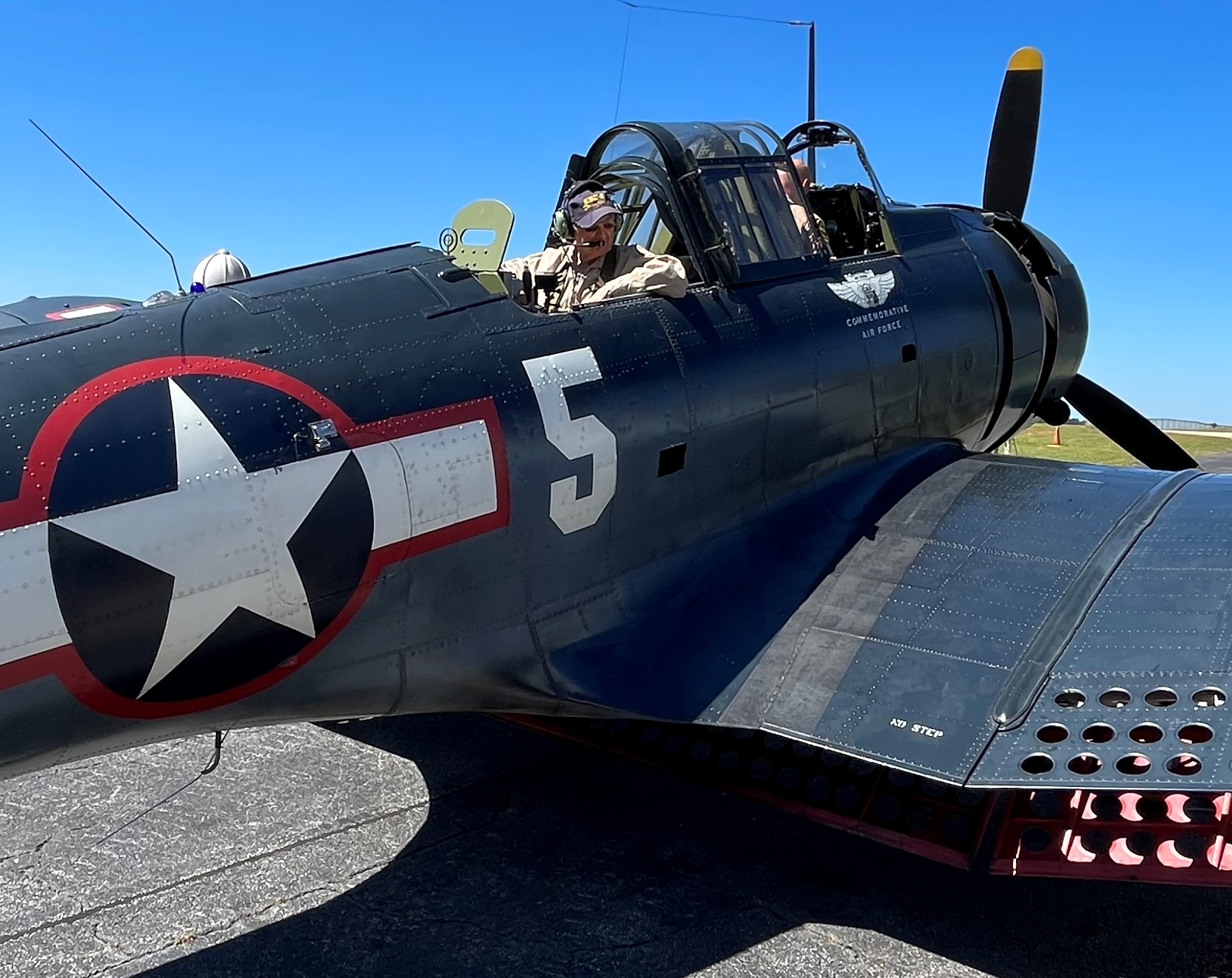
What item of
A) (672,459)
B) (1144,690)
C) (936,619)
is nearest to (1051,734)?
(1144,690)

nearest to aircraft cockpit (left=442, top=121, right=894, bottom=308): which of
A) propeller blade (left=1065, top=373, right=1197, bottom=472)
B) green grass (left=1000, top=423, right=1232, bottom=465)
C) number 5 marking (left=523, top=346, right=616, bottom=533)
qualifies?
number 5 marking (left=523, top=346, right=616, bottom=533)

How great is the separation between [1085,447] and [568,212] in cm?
2033

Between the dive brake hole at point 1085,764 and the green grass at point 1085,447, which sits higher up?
the dive brake hole at point 1085,764

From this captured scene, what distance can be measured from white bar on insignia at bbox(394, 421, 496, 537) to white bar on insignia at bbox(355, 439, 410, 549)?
3 centimetres

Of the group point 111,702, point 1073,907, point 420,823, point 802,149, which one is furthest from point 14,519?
point 802,149

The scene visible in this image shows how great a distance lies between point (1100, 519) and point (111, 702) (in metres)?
3.97

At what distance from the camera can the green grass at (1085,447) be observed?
19203mm

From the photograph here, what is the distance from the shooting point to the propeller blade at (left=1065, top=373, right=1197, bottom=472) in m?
7.51

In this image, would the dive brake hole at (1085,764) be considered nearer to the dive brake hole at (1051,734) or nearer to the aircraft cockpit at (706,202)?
the dive brake hole at (1051,734)

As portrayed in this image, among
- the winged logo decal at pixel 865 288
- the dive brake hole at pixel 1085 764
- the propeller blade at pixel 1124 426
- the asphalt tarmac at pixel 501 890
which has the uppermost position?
the winged logo decal at pixel 865 288

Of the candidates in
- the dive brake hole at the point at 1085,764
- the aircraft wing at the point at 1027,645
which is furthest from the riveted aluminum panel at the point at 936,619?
the dive brake hole at the point at 1085,764

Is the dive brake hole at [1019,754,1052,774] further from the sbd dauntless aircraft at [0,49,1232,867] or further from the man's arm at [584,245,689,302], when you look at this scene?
the man's arm at [584,245,689,302]

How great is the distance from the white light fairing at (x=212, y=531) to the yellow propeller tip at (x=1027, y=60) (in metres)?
7.18

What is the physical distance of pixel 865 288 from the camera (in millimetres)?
5352
